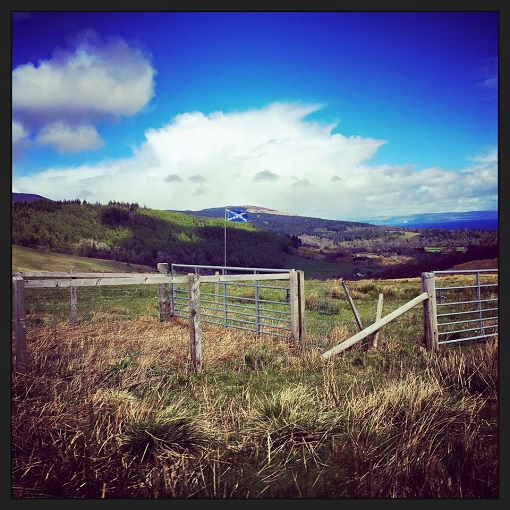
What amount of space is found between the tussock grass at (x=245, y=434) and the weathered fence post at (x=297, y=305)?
1913 mm

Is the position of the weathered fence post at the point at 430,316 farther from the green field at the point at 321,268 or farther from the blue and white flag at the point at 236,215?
the green field at the point at 321,268

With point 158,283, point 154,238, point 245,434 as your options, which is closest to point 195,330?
point 158,283

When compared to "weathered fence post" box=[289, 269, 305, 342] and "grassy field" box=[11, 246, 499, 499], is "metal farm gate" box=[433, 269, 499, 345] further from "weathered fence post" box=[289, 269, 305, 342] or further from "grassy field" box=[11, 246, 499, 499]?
"weathered fence post" box=[289, 269, 305, 342]

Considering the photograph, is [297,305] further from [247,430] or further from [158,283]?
[247,430]

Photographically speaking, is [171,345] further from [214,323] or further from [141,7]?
[141,7]

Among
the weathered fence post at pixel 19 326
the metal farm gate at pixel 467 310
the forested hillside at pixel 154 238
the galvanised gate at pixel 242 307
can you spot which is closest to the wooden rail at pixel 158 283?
the weathered fence post at pixel 19 326

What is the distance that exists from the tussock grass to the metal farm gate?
1708mm

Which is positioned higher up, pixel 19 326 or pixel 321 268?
pixel 321 268

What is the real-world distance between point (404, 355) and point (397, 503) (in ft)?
12.9

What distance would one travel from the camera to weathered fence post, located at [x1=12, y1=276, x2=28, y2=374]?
4938 millimetres

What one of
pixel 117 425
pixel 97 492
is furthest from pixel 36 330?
pixel 97 492

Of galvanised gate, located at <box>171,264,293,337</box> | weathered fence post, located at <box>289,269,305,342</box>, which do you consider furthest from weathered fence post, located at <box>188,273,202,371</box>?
weathered fence post, located at <box>289,269,305,342</box>

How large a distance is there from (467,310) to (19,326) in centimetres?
1293

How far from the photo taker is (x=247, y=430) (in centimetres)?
391
